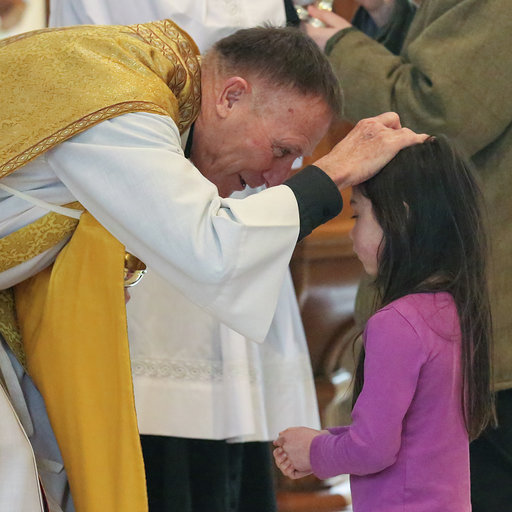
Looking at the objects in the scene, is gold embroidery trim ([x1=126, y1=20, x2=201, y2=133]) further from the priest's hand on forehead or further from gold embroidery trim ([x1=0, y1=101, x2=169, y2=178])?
the priest's hand on forehead

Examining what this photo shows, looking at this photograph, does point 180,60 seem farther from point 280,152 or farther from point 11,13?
point 11,13

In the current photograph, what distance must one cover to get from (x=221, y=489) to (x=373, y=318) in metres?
1.23

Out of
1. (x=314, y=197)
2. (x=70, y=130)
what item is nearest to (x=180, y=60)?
(x=70, y=130)

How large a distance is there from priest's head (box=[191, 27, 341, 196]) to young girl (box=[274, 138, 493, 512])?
A: 10.3 inches

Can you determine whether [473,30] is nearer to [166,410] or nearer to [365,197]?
[365,197]

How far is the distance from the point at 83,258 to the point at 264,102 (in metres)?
0.51

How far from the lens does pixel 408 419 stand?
A: 5.79 ft

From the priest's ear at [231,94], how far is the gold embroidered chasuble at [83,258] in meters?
0.11

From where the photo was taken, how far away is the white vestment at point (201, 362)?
2.72 metres

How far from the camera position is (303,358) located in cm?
292

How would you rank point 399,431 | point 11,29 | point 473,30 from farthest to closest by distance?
point 11,29, point 473,30, point 399,431

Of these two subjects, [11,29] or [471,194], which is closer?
[471,194]

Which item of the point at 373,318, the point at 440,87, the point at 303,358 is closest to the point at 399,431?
the point at 373,318

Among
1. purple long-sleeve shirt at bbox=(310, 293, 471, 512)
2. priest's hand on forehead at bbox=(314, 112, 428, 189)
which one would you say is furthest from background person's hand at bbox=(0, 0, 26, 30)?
purple long-sleeve shirt at bbox=(310, 293, 471, 512)
